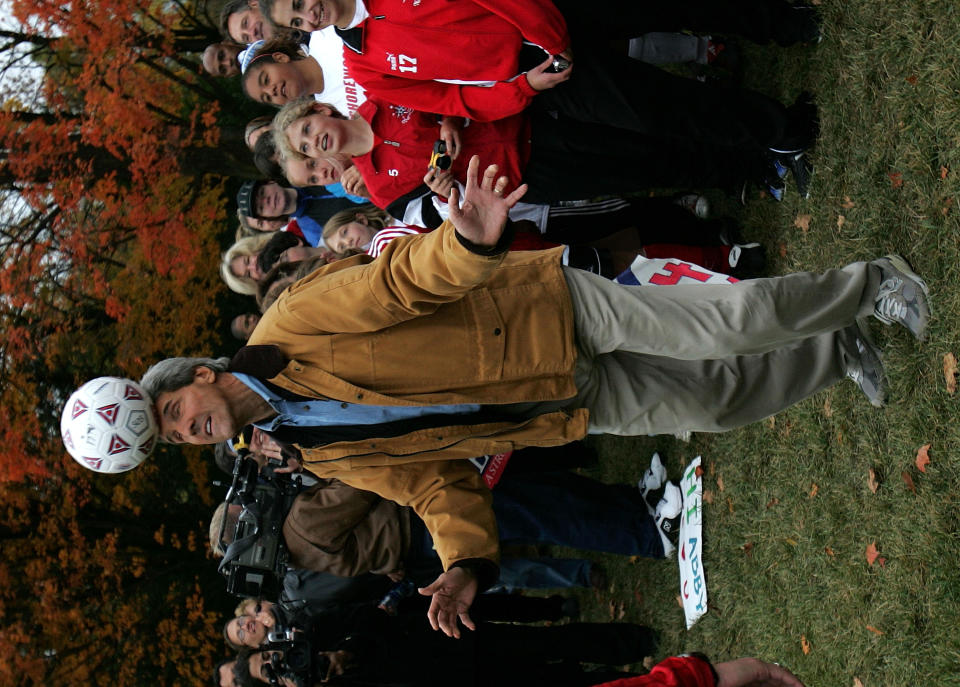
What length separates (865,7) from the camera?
387 centimetres

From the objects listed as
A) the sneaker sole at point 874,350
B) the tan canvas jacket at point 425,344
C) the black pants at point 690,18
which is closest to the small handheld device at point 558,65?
the black pants at point 690,18

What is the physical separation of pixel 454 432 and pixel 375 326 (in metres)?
0.65

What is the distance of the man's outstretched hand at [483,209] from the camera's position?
2.72 meters

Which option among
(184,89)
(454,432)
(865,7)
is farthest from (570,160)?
(184,89)

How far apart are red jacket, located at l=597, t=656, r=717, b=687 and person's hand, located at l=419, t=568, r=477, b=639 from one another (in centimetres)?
72

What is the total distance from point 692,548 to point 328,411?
3.32 m

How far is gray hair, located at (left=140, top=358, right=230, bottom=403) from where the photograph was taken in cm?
363

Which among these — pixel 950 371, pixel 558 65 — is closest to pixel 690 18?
pixel 558 65

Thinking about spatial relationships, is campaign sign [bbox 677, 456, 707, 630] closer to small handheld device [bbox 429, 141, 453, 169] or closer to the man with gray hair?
the man with gray hair

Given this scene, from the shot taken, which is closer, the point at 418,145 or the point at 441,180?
the point at 441,180

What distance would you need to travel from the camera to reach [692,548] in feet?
18.6

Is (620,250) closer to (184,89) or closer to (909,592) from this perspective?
(909,592)

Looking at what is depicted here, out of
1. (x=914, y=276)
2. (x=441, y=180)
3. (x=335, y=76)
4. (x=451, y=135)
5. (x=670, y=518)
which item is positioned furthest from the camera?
(x=670, y=518)

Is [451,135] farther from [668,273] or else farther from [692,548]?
[692,548]
